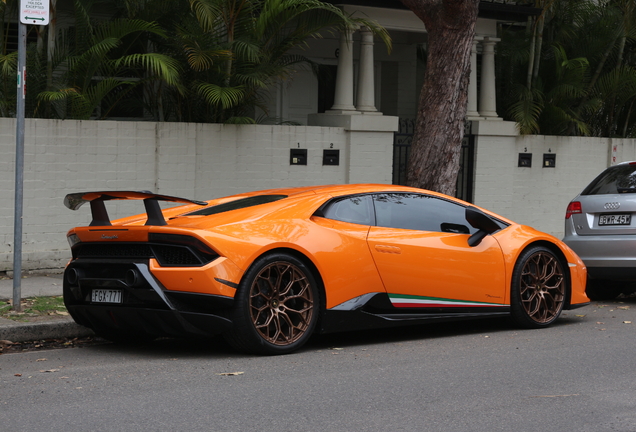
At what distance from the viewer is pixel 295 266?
6781 mm

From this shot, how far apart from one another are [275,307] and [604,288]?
221 inches

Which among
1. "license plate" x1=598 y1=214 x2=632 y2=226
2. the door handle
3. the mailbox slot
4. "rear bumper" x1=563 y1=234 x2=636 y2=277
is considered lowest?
"rear bumper" x1=563 y1=234 x2=636 y2=277

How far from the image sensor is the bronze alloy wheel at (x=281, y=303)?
6664mm

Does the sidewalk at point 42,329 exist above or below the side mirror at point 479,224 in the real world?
below

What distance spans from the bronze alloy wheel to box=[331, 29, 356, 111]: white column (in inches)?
323

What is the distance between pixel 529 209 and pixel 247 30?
6617 mm

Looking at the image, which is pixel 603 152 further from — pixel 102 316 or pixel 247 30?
pixel 102 316

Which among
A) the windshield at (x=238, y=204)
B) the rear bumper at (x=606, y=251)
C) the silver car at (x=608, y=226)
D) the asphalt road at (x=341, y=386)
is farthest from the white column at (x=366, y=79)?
the asphalt road at (x=341, y=386)

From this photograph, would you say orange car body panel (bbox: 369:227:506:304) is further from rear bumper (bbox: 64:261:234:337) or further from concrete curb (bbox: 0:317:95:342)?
concrete curb (bbox: 0:317:95:342)

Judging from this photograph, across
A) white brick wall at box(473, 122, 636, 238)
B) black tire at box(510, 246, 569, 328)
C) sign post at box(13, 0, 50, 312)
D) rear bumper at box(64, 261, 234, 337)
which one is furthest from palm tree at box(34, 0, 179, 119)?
white brick wall at box(473, 122, 636, 238)

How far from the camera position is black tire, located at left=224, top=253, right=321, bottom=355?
653 centimetres

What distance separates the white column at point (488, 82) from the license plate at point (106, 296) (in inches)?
422

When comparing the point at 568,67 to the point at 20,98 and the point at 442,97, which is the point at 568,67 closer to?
the point at 442,97

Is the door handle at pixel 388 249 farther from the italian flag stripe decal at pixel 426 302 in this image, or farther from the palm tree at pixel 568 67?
the palm tree at pixel 568 67
